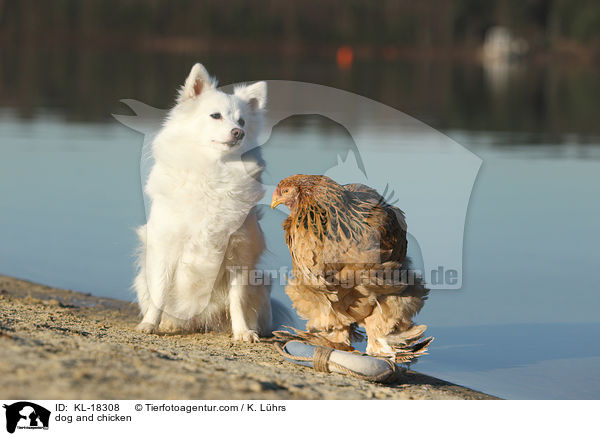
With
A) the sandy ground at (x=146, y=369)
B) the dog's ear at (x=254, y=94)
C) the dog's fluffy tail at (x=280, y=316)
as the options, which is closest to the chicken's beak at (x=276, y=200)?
the dog's ear at (x=254, y=94)

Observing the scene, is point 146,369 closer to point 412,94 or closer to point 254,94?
point 254,94

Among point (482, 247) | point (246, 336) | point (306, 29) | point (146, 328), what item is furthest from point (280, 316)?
point (306, 29)

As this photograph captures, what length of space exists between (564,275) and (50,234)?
6600 millimetres

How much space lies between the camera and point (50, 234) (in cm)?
1090

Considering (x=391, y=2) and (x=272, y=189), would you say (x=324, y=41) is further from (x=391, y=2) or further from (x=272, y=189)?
(x=272, y=189)

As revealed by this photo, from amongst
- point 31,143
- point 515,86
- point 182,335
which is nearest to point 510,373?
point 182,335

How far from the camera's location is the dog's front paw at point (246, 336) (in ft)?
22.5

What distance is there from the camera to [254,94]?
21.8 ft

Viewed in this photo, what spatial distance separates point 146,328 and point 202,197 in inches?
48.7
